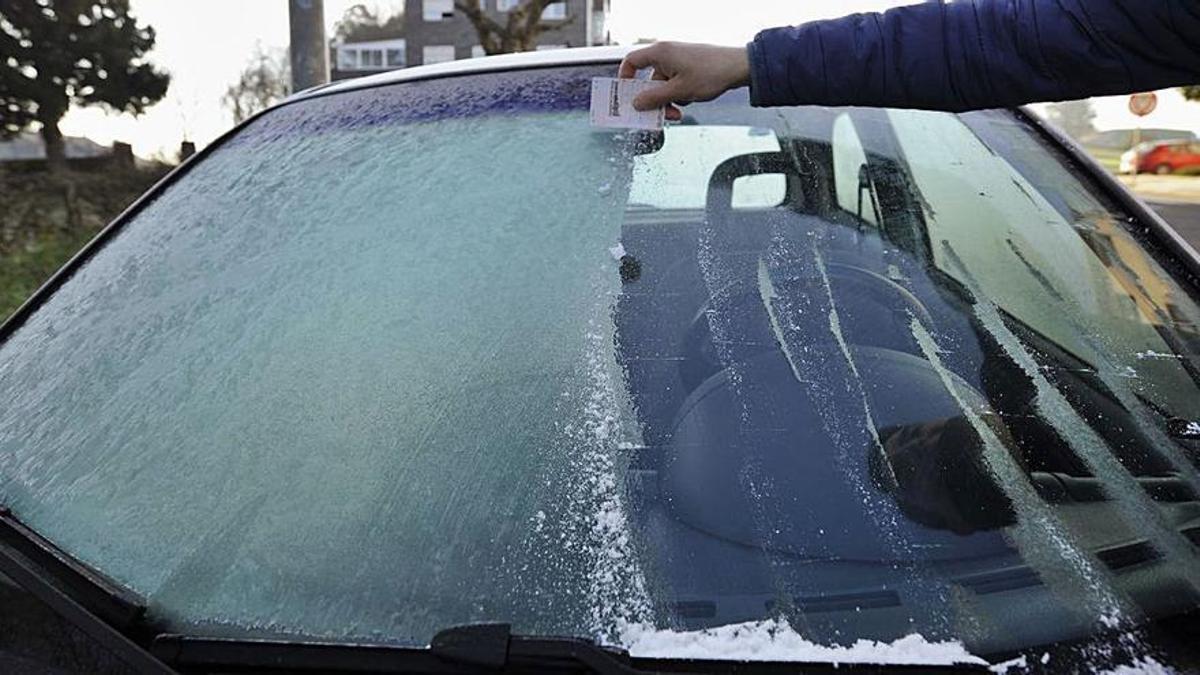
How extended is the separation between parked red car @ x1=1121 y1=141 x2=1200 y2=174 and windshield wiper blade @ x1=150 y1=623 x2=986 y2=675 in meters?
32.3

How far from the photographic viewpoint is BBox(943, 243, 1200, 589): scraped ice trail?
103cm

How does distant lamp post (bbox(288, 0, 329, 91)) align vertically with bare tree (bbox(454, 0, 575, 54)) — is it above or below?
below

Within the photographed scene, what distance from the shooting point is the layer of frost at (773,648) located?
886 millimetres

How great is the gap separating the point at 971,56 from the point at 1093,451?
53cm

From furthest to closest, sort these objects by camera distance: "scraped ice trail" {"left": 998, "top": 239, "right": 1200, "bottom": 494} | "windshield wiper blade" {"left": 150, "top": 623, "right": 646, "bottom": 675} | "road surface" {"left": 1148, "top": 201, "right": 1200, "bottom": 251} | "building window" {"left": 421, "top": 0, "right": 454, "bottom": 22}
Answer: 1. "building window" {"left": 421, "top": 0, "right": 454, "bottom": 22}
2. "road surface" {"left": 1148, "top": 201, "right": 1200, "bottom": 251}
3. "scraped ice trail" {"left": 998, "top": 239, "right": 1200, "bottom": 494}
4. "windshield wiper blade" {"left": 150, "top": 623, "right": 646, "bottom": 675}

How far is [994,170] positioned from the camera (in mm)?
1569

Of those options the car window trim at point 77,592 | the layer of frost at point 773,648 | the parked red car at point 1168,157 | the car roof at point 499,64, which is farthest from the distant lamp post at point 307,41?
the parked red car at point 1168,157

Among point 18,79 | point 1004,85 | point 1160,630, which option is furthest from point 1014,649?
point 18,79

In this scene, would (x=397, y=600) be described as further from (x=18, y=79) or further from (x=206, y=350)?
(x=18, y=79)

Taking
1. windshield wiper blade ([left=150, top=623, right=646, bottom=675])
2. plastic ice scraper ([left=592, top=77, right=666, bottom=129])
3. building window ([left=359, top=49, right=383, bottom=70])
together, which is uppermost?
building window ([left=359, top=49, right=383, bottom=70])

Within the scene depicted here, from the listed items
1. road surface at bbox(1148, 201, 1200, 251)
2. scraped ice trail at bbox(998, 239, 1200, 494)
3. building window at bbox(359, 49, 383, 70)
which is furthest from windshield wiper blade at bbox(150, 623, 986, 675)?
building window at bbox(359, 49, 383, 70)

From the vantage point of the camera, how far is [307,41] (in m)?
5.59

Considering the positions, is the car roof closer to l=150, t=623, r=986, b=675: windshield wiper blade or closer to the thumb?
the thumb

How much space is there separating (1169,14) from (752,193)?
2.01 ft
